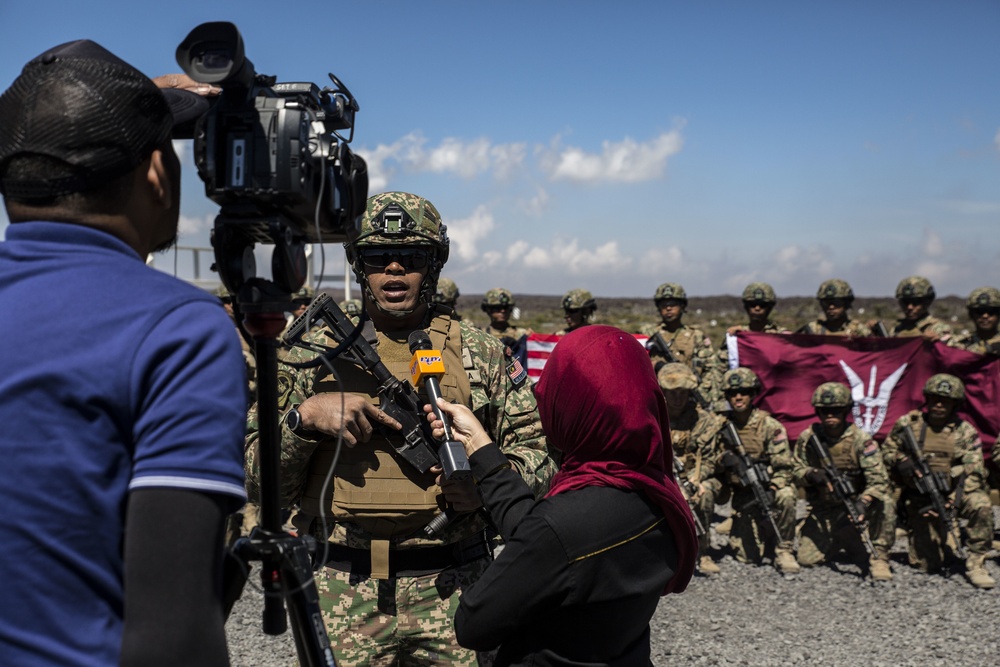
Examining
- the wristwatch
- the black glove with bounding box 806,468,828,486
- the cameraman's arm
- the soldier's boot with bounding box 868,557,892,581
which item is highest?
the cameraman's arm

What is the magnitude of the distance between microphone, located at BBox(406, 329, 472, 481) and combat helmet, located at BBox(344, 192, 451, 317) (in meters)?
0.45

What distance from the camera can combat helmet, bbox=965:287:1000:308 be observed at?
35.9 ft

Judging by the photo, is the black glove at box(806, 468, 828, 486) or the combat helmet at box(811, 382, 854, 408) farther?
the combat helmet at box(811, 382, 854, 408)

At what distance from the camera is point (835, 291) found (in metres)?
12.1

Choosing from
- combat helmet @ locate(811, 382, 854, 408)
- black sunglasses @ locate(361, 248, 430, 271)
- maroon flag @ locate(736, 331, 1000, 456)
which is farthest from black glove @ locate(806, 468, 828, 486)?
black sunglasses @ locate(361, 248, 430, 271)

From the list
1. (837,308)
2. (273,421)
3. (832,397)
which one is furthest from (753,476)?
(273,421)

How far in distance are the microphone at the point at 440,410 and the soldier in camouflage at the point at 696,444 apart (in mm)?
6263

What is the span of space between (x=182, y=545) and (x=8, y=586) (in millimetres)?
263

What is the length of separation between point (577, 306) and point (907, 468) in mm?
4522

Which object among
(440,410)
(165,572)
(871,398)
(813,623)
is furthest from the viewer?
(871,398)

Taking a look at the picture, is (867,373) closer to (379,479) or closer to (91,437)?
(379,479)

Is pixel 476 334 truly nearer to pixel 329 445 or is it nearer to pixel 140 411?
pixel 329 445

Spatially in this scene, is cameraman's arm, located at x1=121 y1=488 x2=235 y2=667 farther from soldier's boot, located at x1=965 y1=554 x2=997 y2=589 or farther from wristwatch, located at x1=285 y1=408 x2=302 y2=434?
soldier's boot, located at x1=965 y1=554 x2=997 y2=589

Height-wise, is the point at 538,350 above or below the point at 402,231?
below
